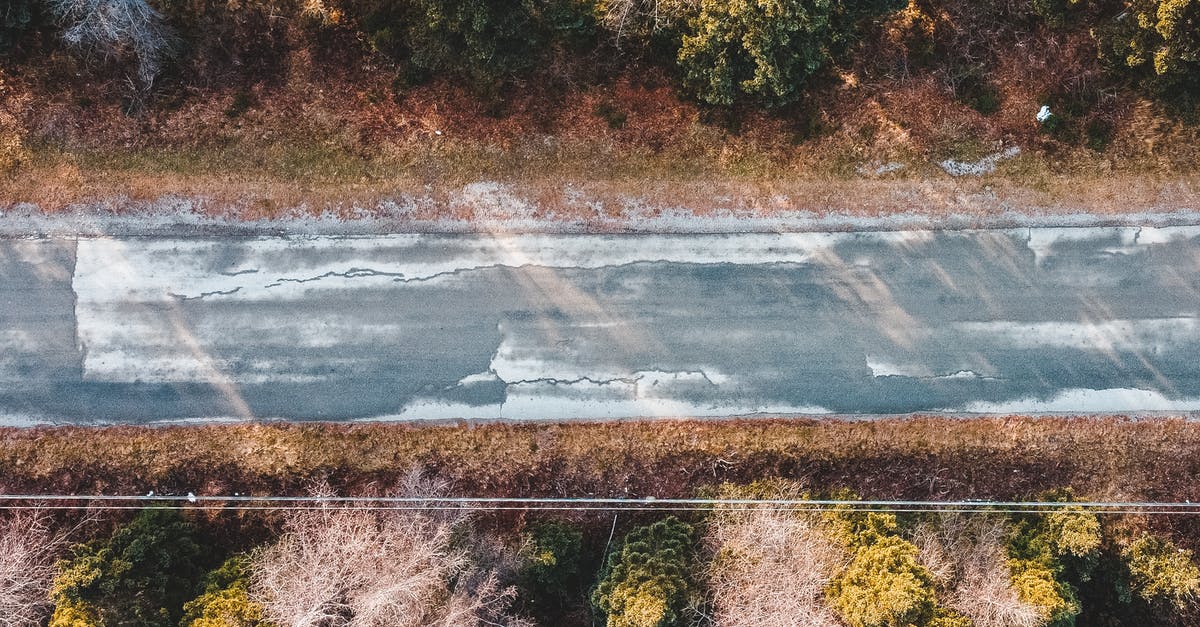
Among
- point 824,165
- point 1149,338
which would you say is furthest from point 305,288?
point 1149,338

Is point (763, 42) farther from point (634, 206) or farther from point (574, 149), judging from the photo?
point (574, 149)

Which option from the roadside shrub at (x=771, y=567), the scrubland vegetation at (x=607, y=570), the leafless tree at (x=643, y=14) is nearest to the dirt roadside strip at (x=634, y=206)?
the leafless tree at (x=643, y=14)

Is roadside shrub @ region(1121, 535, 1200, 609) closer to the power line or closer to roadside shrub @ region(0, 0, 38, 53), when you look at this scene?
the power line

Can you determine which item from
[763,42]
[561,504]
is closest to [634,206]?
[763,42]

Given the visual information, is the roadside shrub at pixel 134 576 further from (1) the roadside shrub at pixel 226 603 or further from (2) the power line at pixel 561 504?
(2) the power line at pixel 561 504

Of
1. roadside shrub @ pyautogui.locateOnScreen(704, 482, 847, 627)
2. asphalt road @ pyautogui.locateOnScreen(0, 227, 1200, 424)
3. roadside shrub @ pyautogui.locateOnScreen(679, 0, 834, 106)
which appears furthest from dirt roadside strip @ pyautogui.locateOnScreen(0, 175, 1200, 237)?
roadside shrub @ pyautogui.locateOnScreen(704, 482, 847, 627)
